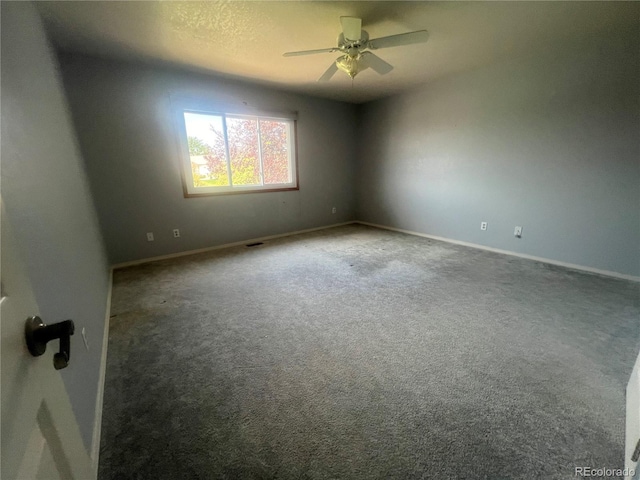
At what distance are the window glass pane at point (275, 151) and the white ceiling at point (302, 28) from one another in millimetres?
1065

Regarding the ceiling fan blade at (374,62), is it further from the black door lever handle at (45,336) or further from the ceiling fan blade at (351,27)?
the black door lever handle at (45,336)

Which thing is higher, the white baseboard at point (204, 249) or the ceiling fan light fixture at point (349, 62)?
the ceiling fan light fixture at point (349, 62)

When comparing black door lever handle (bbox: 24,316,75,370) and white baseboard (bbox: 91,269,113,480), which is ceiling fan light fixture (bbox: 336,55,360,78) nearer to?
black door lever handle (bbox: 24,316,75,370)

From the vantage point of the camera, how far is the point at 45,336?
49 centimetres

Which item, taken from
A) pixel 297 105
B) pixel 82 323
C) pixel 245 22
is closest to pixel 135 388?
pixel 82 323

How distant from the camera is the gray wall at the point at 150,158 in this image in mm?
2939

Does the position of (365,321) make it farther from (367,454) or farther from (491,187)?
(491,187)

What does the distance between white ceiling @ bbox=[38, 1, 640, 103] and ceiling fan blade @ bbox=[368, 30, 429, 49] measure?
0.22 m

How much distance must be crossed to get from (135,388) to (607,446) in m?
2.32

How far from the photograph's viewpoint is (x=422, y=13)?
2117 millimetres

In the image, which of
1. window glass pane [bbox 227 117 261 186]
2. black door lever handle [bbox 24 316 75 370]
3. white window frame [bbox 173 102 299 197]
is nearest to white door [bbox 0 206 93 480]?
black door lever handle [bbox 24 316 75 370]

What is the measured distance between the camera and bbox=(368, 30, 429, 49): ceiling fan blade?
6.43 ft

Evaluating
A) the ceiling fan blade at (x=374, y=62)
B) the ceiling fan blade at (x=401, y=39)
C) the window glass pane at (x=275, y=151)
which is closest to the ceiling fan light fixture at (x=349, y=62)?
the ceiling fan blade at (x=374, y=62)

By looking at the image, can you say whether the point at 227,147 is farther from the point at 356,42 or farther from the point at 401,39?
the point at 401,39
